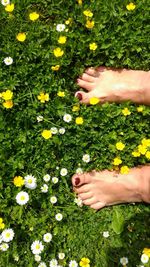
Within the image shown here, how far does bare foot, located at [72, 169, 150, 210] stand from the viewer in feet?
10.6

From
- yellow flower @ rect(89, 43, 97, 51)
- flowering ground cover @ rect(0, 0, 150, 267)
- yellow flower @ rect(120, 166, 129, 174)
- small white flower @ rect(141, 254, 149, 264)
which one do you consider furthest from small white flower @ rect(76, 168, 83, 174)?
yellow flower @ rect(89, 43, 97, 51)

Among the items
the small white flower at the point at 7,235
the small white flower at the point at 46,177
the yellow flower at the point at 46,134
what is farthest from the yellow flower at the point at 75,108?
the small white flower at the point at 7,235

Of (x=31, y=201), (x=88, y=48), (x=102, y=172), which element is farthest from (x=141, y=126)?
(x=31, y=201)

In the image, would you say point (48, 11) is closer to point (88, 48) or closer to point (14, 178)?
point (88, 48)

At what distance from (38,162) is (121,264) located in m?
0.88

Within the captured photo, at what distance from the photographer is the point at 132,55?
10.9 feet

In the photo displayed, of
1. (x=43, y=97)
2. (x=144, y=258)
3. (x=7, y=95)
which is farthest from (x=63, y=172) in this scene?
(x=144, y=258)

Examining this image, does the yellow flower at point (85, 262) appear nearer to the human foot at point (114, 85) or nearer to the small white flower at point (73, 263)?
the small white flower at point (73, 263)

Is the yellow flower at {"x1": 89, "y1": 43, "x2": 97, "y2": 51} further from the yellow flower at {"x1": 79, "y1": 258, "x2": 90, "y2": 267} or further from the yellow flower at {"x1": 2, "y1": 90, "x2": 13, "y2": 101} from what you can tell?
the yellow flower at {"x1": 79, "y1": 258, "x2": 90, "y2": 267}

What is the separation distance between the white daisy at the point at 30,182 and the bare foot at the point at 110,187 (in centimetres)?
30

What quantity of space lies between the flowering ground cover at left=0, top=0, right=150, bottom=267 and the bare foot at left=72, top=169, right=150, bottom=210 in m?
0.05

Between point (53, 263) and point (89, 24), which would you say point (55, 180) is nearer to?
point (53, 263)

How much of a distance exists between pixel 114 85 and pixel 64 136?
0.52 m

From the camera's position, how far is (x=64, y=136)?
10.3 feet
